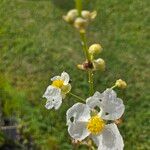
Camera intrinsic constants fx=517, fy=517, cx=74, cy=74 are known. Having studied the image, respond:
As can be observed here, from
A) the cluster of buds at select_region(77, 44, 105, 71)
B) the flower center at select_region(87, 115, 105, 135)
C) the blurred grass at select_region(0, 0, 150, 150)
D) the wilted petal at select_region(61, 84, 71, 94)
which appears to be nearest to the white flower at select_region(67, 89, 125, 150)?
the flower center at select_region(87, 115, 105, 135)

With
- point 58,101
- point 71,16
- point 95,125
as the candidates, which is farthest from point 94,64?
point 58,101

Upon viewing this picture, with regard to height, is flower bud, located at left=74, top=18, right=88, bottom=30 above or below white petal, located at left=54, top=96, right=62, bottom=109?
above

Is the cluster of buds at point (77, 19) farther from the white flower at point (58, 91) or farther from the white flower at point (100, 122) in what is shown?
the white flower at point (58, 91)

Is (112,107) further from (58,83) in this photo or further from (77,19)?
(77,19)

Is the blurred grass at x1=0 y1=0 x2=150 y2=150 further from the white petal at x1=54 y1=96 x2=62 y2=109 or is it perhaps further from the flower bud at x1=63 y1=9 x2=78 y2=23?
the flower bud at x1=63 y1=9 x2=78 y2=23

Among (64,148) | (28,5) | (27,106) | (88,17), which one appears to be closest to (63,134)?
(64,148)

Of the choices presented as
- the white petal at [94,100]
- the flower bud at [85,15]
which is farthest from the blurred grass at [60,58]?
the flower bud at [85,15]

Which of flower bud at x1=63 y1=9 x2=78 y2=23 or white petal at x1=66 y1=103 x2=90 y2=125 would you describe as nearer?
flower bud at x1=63 y1=9 x2=78 y2=23
